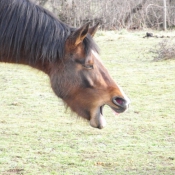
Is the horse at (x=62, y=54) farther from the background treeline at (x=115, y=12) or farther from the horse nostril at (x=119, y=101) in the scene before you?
the background treeline at (x=115, y=12)

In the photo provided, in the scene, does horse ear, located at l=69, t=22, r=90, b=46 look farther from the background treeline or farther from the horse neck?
the background treeline

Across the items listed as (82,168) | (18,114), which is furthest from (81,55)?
(18,114)

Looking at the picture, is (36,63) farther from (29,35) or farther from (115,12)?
(115,12)

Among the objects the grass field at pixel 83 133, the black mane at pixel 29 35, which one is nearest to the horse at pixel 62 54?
the black mane at pixel 29 35

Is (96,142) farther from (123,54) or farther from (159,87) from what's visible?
(123,54)

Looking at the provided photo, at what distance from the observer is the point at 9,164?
5262 millimetres

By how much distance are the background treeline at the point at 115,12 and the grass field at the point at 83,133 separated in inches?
303

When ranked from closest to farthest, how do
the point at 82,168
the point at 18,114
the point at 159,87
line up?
the point at 82,168 < the point at 18,114 < the point at 159,87

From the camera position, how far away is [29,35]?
3646 millimetres

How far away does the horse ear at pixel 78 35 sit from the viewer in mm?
3542

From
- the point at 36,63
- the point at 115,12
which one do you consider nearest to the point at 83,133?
the point at 36,63

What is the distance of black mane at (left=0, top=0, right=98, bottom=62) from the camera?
11.9ft

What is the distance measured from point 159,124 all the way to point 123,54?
6233 mm

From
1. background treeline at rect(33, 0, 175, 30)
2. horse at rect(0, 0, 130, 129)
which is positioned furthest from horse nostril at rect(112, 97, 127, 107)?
background treeline at rect(33, 0, 175, 30)
